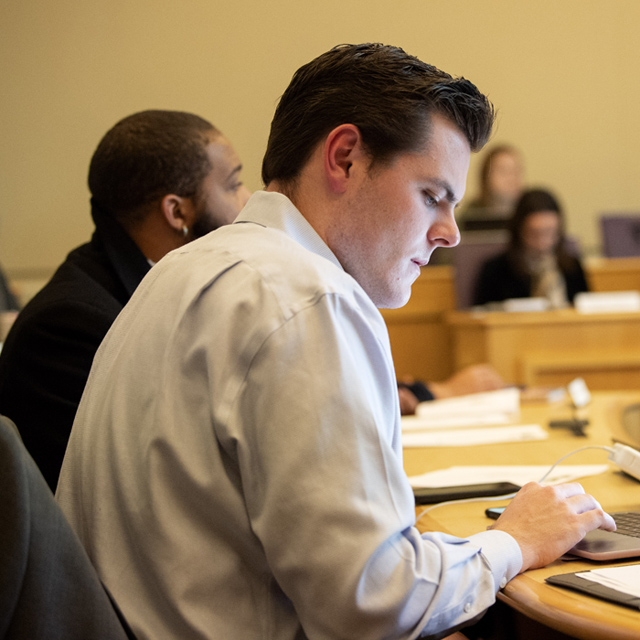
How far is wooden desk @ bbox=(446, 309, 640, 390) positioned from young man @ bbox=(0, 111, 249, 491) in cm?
214

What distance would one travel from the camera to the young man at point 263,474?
2.34 ft

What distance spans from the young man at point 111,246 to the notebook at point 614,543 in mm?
843

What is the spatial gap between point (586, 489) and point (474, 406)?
859 millimetres

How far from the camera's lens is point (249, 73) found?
491 cm

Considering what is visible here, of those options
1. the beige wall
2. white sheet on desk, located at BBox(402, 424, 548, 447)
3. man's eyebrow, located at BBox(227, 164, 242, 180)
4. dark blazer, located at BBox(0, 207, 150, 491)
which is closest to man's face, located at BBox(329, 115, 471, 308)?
dark blazer, located at BBox(0, 207, 150, 491)

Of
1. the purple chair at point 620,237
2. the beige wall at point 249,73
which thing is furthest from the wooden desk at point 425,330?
the beige wall at point 249,73

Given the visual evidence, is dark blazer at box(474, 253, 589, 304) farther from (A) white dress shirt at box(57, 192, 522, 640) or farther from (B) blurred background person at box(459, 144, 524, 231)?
(A) white dress shirt at box(57, 192, 522, 640)

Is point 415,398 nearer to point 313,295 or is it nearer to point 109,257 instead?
point 109,257

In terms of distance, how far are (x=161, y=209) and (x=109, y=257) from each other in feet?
0.56

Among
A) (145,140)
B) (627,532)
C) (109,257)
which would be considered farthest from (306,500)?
(145,140)

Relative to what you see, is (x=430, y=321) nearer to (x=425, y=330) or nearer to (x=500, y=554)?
(x=425, y=330)

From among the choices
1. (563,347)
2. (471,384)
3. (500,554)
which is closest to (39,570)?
(500,554)

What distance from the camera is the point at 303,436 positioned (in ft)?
2.36

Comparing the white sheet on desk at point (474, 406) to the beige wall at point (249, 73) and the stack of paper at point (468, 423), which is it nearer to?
the stack of paper at point (468, 423)
